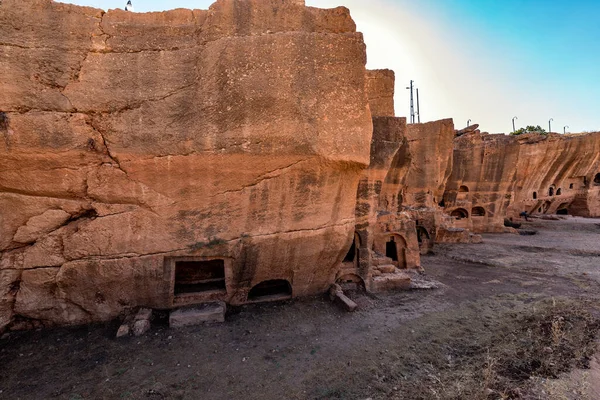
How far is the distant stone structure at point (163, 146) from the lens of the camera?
3377 mm

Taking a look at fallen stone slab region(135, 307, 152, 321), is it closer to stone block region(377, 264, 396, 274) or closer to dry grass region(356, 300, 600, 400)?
dry grass region(356, 300, 600, 400)

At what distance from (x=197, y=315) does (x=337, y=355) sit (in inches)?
81.6

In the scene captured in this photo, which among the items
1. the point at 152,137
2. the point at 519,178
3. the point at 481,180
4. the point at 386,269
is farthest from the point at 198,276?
the point at 519,178

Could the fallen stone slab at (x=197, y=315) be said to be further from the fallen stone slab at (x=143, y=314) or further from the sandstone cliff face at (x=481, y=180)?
the sandstone cliff face at (x=481, y=180)

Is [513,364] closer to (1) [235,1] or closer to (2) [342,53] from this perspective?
(2) [342,53]

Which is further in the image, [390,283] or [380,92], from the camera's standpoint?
[380,92]

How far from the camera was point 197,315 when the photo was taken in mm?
3975

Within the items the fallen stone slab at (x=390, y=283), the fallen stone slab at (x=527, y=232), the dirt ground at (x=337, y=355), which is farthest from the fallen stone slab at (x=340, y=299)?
the fallen stone slab at (x=527, y=232)

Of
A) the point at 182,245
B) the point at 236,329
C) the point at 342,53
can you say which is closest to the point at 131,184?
the point at 182,245

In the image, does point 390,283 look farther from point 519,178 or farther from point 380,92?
point 519,178

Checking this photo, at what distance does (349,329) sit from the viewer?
13.7 feet

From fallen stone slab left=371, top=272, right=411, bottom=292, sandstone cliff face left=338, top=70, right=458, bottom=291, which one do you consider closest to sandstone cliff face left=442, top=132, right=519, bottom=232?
→ sandstone cliff face left=338, top=70, right=458, bottom=291

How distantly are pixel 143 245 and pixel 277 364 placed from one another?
2.42 metres

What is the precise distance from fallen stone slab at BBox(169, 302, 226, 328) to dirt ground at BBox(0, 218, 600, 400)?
14 cm
